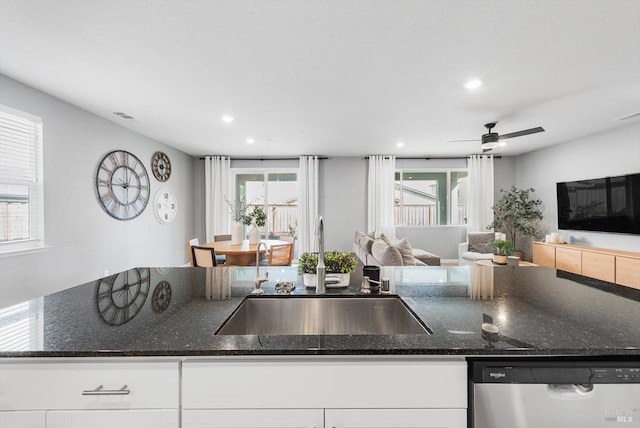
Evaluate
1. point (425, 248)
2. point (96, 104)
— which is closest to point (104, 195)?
point (96, 104)

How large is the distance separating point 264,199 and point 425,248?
3919mm

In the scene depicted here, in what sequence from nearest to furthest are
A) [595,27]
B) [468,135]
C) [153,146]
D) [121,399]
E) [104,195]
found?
[121,399]
[595,27]
[104,195]
[468,135]
[153,146]

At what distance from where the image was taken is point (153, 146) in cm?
507

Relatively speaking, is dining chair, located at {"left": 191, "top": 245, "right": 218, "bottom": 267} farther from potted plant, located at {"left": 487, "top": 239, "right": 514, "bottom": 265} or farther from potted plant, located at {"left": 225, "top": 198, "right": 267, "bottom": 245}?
potted plant, located at {"left": 487, "top": 239, "right": 514, "bottom": 265}

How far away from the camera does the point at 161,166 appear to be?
532cm

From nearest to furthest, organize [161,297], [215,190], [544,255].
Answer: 1. [161,297]
2. [544,255]
3. [215,190]

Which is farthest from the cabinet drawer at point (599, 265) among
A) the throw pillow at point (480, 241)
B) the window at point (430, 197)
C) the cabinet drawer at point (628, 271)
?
the window at point (430, 197)

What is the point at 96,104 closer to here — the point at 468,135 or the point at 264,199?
the point at 264,199

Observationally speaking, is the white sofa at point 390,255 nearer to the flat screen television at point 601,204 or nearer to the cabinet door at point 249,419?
the flat screen television at point 601,204

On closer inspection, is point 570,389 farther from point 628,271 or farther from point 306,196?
point 306,196

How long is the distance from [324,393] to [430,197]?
6.54 m

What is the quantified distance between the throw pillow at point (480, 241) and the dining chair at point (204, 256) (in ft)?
16.6

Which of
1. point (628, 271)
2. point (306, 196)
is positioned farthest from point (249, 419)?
point (306, 196)

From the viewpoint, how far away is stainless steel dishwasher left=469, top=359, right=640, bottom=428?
2.66 ft
